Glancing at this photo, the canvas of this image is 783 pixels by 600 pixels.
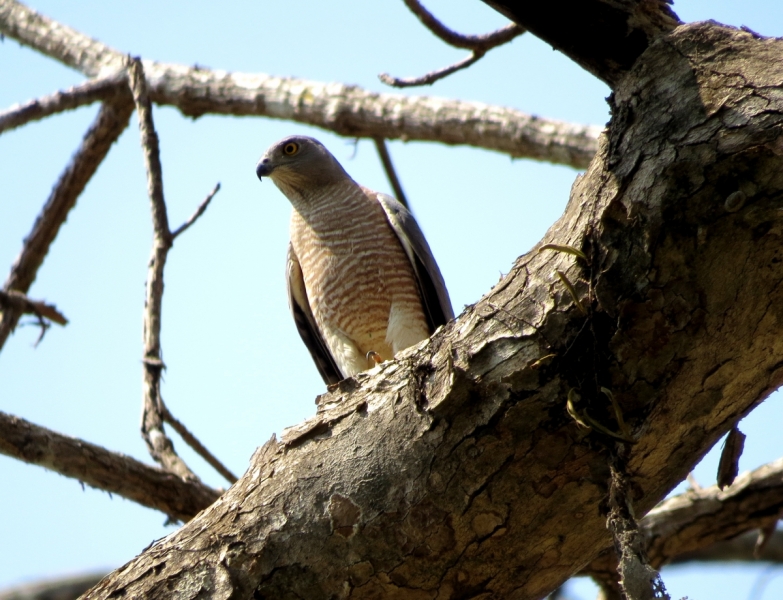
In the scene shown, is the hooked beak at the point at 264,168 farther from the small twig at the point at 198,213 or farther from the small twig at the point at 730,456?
the small twig at the point at 730,456

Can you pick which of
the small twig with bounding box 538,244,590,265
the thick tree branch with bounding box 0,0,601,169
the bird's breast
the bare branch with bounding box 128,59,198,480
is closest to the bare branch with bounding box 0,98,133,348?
the thick tree branch with bounding box 0,0,601,169

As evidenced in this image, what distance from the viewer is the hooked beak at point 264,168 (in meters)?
5.88

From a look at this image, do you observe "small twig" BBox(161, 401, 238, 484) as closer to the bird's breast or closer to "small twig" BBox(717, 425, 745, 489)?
the bird's breast

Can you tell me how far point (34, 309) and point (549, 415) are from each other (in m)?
3.97

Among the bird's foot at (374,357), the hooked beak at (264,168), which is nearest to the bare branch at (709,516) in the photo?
the bird's foot at (374,357)

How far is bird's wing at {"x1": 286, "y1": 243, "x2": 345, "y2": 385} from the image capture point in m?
5.78

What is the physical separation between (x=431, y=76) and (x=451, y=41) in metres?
0.24

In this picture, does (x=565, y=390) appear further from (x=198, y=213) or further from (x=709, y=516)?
(x=198, y=213)

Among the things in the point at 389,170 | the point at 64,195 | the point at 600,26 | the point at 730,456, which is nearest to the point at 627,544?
the point at 730,456

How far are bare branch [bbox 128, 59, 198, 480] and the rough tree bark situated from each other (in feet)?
5.73

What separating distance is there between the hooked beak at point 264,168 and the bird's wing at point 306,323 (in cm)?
55

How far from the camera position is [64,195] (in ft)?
19.1

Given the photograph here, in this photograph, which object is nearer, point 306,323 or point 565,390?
point 565,390

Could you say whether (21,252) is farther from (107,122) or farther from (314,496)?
(314,496)
